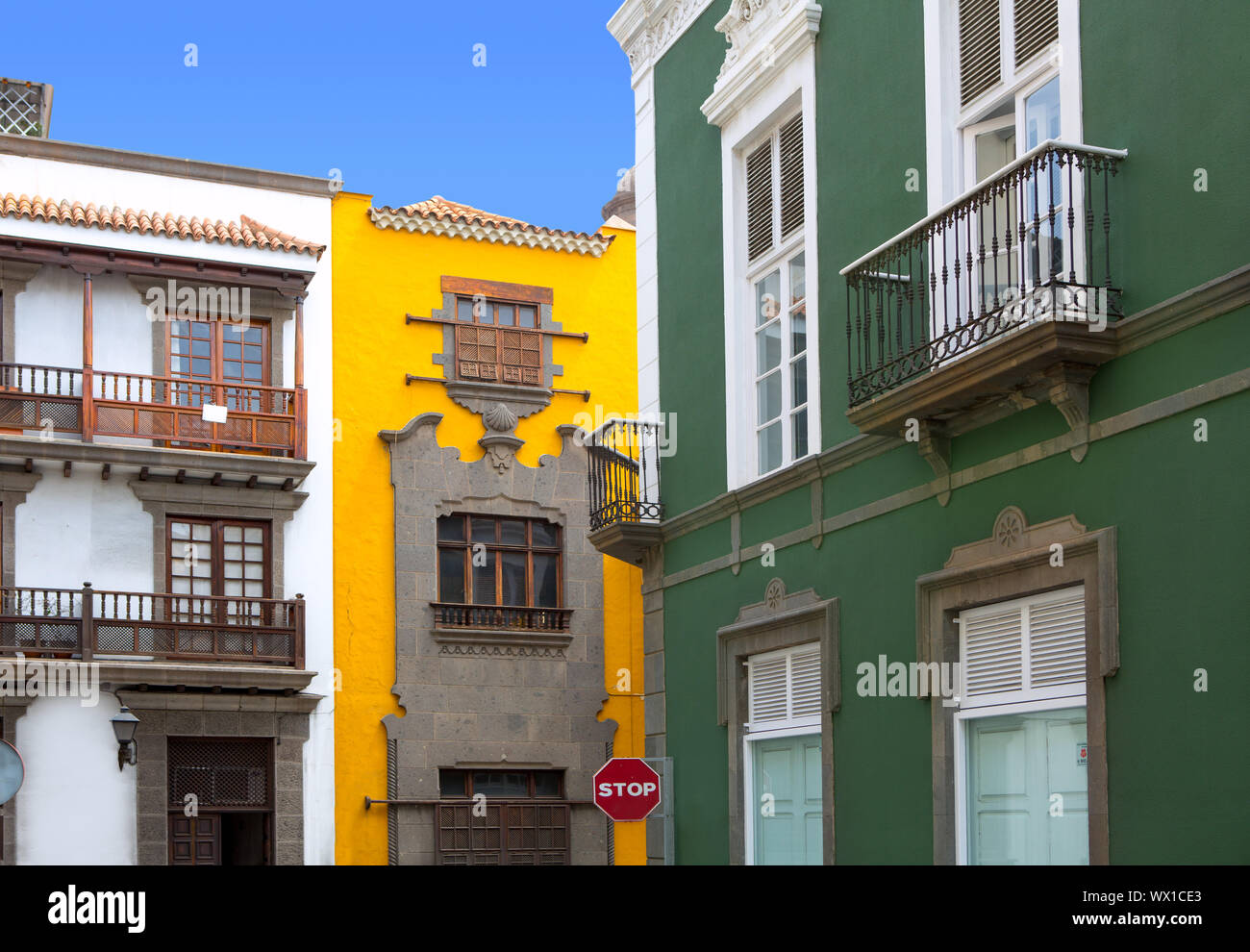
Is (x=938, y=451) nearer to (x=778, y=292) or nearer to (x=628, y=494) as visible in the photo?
(x=778, y=292)

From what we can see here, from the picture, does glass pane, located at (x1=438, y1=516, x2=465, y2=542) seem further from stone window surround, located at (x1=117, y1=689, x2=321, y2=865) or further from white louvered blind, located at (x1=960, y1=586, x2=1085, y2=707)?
white louvered blind, located at (x1=960, y1=586, x2=1085, y2=707)

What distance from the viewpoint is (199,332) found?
75.3 feet

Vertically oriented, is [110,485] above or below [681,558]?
above

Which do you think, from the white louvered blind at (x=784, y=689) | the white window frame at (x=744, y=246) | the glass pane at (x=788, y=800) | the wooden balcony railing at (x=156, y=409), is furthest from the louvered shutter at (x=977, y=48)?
the wooden balcony railing at (x=156, y=409)

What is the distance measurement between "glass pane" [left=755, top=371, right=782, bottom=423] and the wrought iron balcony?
5.59 ft

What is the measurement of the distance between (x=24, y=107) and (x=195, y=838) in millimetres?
11074

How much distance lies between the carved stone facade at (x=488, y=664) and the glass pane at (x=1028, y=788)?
1373 centimetres

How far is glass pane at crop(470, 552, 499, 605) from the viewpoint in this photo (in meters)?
24.2

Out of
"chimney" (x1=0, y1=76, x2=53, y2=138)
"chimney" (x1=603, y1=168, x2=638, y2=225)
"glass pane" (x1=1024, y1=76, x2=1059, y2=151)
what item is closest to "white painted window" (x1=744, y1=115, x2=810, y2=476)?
"glass pane" (x1=1024, y1=76, x2=1059, y2=151)

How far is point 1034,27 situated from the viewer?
9633mm

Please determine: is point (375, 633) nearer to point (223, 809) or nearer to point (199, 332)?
point (223, 809)

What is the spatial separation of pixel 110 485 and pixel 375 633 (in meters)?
4.25

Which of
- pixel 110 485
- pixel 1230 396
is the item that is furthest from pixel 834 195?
pixel 110 485

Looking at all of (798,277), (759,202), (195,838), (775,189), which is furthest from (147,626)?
(798,277)
